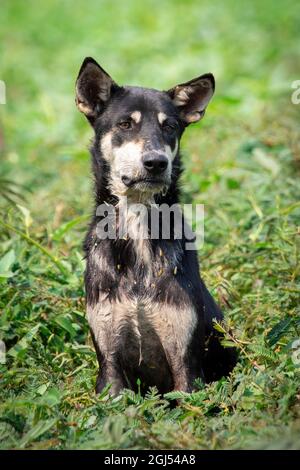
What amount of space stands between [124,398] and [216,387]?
0.49 m

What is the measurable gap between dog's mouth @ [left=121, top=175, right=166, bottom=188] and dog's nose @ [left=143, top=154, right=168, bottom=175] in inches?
1.8

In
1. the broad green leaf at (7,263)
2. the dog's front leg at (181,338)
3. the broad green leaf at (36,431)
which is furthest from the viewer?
the broad green leaf at (7,263)

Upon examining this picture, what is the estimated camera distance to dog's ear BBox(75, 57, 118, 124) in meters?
5.13

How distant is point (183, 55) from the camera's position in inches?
522

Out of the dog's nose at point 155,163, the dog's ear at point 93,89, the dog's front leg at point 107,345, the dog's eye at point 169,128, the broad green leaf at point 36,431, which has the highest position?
the dog's ear at point 93,89

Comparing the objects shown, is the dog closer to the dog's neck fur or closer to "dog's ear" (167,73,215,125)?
the dog's neck fur

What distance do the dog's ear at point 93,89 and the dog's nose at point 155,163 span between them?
22.7 inches

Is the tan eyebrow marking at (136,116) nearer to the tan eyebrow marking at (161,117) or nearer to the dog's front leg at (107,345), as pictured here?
the tan eyebrow marking at (161,117)

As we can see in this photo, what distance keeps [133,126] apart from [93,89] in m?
0.38

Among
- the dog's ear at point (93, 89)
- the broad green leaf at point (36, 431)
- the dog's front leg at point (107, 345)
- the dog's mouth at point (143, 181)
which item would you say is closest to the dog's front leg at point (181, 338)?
the dog's front leg at point (107, 345)

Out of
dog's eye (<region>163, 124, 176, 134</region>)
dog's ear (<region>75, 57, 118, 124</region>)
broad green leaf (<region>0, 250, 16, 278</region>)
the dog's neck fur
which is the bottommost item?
broad green leaf (<region>0, 250, 16, 278</region>)

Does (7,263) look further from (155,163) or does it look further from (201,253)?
(201,253)

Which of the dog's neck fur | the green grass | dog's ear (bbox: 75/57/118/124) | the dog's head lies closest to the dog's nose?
the dog's head

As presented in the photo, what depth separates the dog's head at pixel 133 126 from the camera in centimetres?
494
